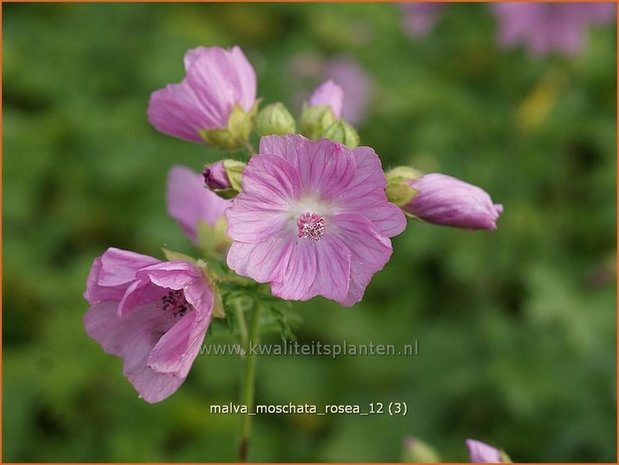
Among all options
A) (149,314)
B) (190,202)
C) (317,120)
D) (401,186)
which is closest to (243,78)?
(317,120)

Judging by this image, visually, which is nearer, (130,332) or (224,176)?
(224,176)

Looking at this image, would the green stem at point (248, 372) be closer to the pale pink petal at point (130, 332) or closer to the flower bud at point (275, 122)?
the pale pink petal at point (130, 332)

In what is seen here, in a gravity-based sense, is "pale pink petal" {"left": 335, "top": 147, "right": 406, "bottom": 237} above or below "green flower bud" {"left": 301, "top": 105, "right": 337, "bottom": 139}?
below

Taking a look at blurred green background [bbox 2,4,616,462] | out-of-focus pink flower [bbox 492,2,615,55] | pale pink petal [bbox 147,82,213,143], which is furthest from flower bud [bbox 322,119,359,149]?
out-of-focus pink flower [bbox 492,2,615,55]

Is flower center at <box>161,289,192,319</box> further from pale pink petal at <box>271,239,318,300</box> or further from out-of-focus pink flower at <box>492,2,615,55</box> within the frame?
out-of-focus pink flower at <box>492,2,615,55</box>

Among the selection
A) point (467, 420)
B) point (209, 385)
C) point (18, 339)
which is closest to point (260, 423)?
point (209, 385)

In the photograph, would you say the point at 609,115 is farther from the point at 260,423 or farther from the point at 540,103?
the point at 260,423

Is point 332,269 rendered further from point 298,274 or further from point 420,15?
point 420,15
